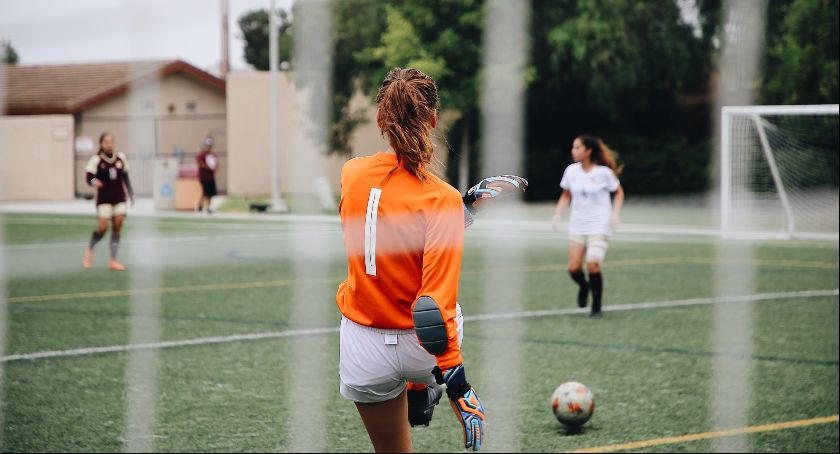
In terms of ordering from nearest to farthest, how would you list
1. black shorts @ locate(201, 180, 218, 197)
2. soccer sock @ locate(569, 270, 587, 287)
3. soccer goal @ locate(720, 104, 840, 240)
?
soccer sock @ locate(569, 270, 587, 287) → soccer goal @ locate(720, 104, 840, 240) → black shorts @ locate(201, 180, 218, 197)

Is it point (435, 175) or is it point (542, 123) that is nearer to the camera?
point (435, 175)

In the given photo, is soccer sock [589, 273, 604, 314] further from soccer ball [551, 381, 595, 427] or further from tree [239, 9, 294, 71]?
tree [239, 9, 294, 71]

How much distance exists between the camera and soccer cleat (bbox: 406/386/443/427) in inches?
84.6

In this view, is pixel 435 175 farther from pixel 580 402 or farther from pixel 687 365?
pixel 687 365

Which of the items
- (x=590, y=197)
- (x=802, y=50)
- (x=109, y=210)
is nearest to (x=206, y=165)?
(x=109, y=210)

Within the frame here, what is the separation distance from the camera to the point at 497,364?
847cm

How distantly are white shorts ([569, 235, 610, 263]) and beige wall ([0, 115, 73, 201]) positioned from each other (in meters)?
7.05

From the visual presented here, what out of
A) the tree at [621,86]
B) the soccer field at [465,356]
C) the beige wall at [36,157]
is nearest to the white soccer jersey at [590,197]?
the soccer field at [465,356]

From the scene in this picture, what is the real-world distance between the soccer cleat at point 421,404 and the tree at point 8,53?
51.2 inches

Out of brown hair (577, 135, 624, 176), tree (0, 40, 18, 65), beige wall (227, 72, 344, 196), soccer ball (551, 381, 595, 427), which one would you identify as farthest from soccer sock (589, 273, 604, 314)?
tree (0, 40, 18, 65)

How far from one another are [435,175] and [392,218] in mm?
102

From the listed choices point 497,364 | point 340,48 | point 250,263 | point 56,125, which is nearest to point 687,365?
point 497,364

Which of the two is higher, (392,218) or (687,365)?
(392,218)


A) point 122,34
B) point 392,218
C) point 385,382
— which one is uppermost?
point 122,34
